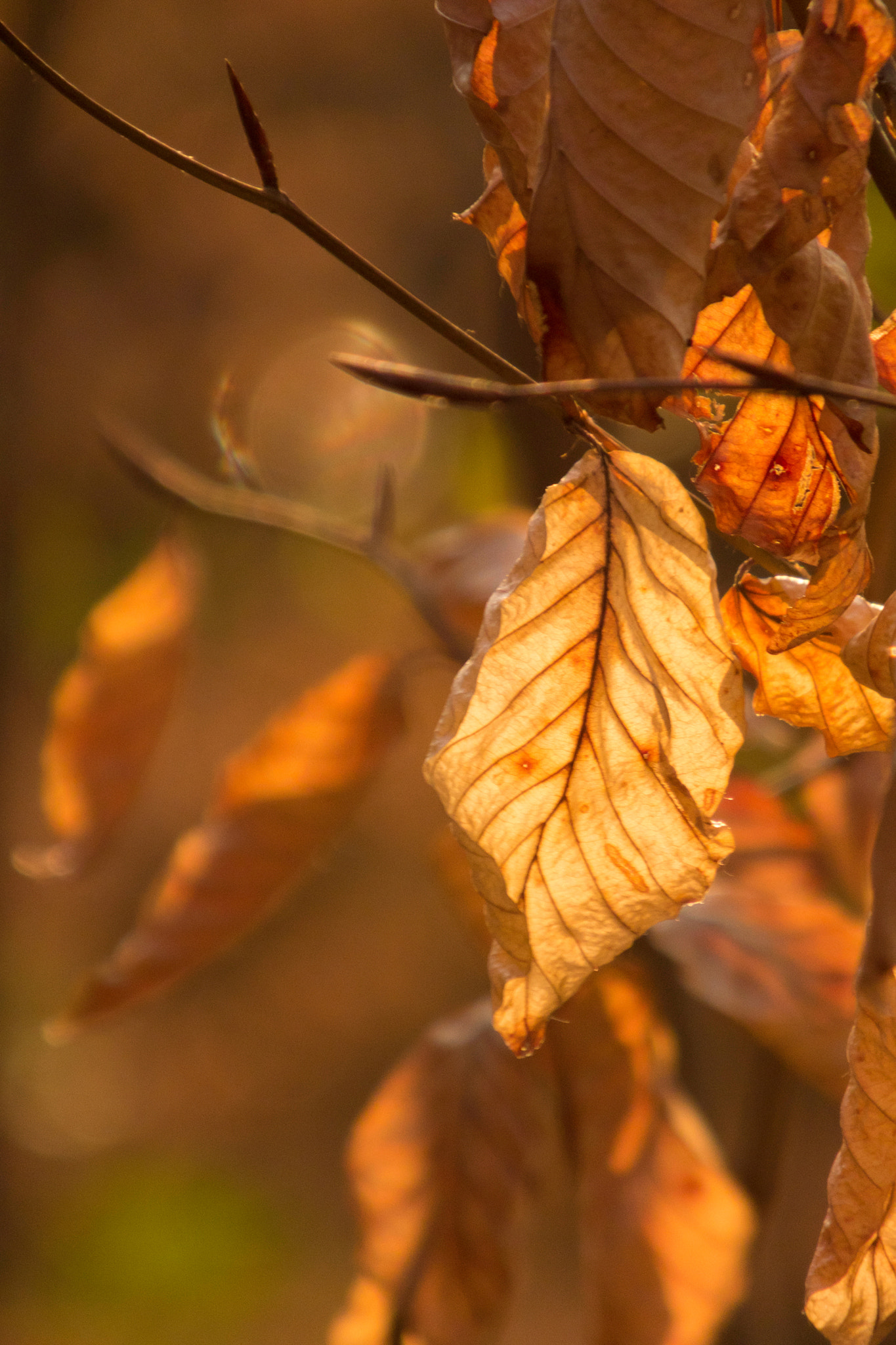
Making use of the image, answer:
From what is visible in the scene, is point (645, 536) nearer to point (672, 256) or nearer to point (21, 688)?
point (672, 256)

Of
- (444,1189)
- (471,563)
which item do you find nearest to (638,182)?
(471,563)

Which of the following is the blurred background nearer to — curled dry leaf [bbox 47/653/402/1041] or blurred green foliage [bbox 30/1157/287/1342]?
blurred green foliage [bbox 30/1157/287/1342]

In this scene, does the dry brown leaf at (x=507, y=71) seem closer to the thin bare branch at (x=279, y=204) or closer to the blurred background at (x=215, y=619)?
the thin bare branch at (x=279, y=204)

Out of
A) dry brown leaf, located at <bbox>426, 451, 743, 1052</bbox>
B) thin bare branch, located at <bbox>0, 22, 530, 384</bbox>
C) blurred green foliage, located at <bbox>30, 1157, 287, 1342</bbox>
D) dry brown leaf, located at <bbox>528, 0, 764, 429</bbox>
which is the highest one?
dry brown leaf, located at <bbox>528, 0, 764, 429</bbox>

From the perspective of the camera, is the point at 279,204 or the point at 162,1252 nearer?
the point at 279,204

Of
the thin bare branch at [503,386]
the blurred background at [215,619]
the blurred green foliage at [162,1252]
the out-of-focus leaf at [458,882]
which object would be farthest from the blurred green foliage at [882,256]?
the blurred green foliage at [162,1252]

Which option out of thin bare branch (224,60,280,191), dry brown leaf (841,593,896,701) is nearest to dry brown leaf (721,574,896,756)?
dry brown leaf (841,593,896,701)

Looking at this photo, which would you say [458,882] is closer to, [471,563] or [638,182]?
[471,563]
